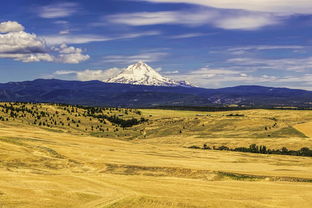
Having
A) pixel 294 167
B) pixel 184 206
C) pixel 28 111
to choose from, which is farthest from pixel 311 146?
pixel 28 111

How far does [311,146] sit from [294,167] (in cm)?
2810

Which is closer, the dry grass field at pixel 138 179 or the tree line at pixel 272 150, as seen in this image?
the dry grass field at pixel 138 179

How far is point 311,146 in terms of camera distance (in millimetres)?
84688

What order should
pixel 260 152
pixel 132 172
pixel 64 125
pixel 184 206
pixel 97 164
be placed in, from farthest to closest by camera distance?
pixel 64 125 < pixel 260 152 < pixel 97 164 < pixel 132 172 < pixel 184 206

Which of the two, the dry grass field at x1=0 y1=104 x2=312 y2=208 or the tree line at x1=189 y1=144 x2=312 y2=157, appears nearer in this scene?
the dry grass field at x1=0 y1=104 x2=312 y2=208

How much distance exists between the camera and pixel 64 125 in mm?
136750

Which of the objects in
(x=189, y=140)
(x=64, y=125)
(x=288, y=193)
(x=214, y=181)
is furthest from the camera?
(x=64, y=125)

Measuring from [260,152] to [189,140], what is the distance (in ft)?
88.4

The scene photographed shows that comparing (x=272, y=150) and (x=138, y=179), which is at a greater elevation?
(x=138, y=179)

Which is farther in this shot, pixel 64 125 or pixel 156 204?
pixel 64 125

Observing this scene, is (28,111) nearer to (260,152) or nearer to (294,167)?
(260,152)

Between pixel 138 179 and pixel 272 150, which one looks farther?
pixel 272 150

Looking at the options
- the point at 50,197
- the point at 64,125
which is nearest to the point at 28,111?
the point at 64,125

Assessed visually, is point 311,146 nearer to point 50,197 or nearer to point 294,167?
point 294,167
